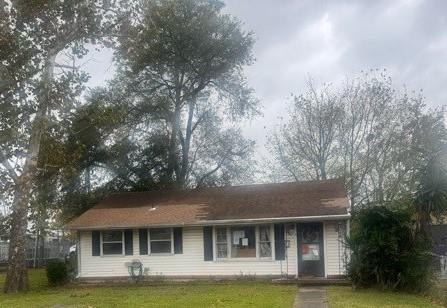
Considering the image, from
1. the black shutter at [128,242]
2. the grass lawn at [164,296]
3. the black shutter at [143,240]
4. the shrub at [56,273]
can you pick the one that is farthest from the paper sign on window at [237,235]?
the shrub at [56,273]

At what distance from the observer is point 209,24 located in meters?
33.0

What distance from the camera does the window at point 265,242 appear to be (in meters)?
23.3

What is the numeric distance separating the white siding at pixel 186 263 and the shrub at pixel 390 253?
456 cm

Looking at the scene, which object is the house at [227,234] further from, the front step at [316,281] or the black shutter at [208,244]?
the front step at [316,281]

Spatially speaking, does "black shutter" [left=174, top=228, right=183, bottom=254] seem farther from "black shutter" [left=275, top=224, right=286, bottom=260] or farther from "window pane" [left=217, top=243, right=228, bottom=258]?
"black shutter" [left=275, top=224, right=286, bottom=260]

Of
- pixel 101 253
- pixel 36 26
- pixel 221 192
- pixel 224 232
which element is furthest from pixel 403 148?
pixel 36 26

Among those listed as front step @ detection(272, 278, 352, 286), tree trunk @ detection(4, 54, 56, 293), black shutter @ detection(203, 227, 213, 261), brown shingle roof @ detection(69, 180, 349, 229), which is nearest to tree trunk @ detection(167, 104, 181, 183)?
brown shingle roof @ detection(69, 180, 349, 229)

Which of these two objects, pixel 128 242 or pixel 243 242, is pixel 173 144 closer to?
pixel 128 242

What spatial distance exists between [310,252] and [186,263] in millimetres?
5290

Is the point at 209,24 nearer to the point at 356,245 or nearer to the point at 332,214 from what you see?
the point at 332,214

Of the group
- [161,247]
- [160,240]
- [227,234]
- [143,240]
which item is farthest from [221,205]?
[143,240]

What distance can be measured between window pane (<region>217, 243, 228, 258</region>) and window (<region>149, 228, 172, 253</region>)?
2158mm

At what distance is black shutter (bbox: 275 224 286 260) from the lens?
23.0 metres

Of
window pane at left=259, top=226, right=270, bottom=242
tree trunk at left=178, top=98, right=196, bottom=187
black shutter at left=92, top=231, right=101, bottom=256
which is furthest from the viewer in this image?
tree trunk at left=178, top=98, right=196, bottom=187
